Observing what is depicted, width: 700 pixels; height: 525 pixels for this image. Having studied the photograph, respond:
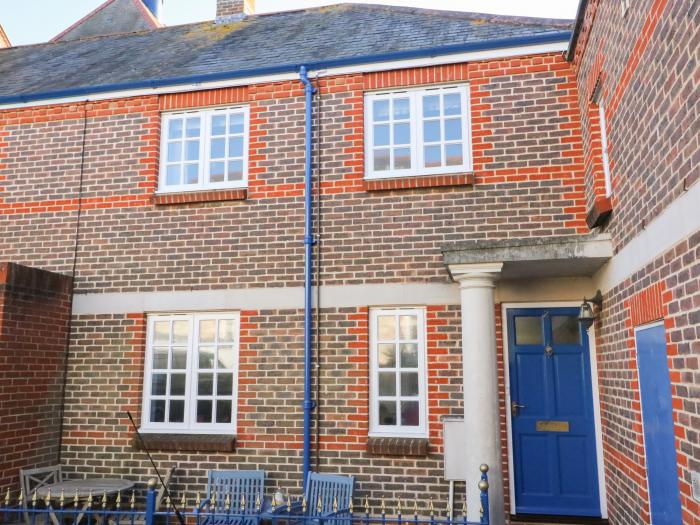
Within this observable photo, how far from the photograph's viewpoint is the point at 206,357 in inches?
310

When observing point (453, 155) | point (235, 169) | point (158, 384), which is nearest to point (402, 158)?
point (453, 155)

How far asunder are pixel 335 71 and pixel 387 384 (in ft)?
13.5

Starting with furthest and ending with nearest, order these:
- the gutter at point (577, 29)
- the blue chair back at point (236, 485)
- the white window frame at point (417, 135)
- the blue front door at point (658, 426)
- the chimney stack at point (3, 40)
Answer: the chimney stack at point (3, 40)
the white window frame at point (417, 135)
the blue chair back at point (236, 485)
the gutter at point (577, 29)
the blue front door at point (658, 426)

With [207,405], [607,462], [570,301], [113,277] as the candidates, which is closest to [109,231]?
[113,277]

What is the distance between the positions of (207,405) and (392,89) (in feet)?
15.5

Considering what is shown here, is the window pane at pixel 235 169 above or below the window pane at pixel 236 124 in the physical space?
below

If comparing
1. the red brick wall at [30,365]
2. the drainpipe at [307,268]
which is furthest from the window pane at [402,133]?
the red brick wall at [30,365]

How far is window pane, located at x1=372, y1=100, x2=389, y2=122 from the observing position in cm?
800

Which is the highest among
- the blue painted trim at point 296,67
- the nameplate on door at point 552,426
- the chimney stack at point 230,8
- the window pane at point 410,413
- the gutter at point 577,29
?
the chimney stack at point 230,8

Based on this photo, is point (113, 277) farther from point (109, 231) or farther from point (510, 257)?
point (510, 257)

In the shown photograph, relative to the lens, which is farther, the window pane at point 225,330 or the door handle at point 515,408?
the window pane at point 225,330

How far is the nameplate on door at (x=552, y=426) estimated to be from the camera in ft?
22.5

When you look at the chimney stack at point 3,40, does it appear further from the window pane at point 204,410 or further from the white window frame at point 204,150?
the window pane at point 204,410

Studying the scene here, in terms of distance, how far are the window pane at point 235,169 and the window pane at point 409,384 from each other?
11.3 feet
